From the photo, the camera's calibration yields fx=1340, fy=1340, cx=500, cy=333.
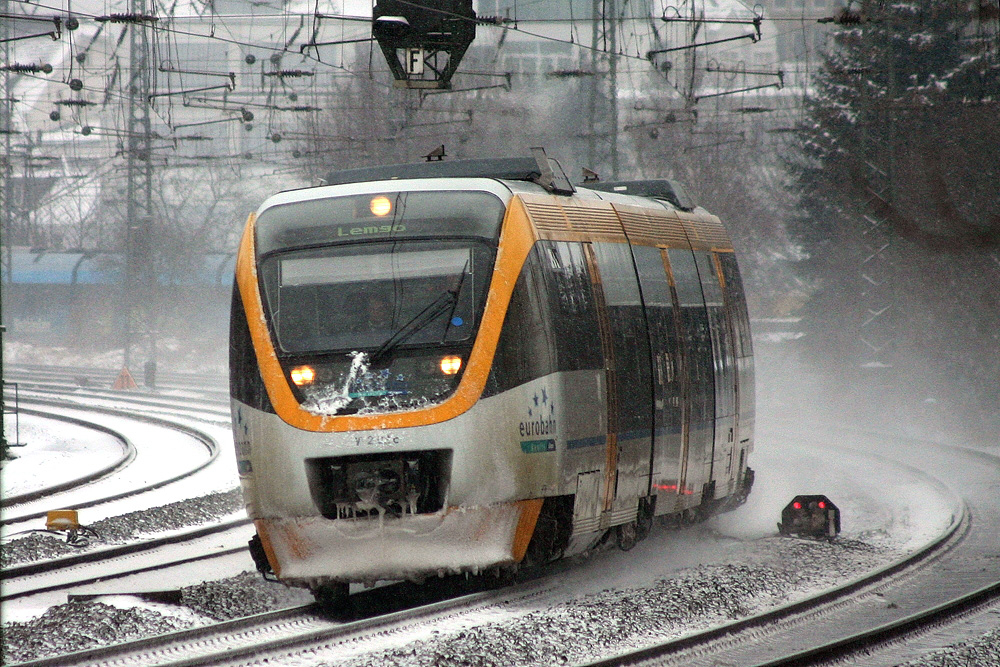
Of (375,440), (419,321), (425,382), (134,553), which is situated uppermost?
(419,321)

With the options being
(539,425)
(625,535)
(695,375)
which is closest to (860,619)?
(625,535)

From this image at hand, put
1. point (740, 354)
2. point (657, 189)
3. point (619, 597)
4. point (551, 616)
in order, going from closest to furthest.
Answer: point (551, 616) < point (619, 597) < point (657, 189) < point (740, 354)

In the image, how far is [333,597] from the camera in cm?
1023

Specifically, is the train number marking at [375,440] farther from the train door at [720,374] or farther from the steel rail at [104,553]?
the train door at [720,374]

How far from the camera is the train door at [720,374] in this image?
13594 mm

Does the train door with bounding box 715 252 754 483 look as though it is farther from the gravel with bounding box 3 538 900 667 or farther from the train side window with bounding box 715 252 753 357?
the gravel with bounding box 3 538 900 667

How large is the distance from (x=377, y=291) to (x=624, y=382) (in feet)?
7.90

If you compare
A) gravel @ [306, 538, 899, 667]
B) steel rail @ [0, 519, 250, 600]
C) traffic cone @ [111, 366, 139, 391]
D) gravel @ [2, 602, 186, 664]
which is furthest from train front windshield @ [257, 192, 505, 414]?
traffic cone @ [111, 366, 139, 391]

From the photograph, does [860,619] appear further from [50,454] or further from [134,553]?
[50,454]

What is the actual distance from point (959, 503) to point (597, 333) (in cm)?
879

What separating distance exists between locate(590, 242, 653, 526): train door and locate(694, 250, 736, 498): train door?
2.08 metres

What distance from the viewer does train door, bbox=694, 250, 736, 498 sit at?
13.6 metres

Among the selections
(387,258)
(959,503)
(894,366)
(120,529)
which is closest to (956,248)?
(894,366)

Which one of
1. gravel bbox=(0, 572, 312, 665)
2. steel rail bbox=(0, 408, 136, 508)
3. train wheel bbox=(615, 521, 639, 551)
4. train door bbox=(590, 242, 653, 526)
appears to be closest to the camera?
gravel bbox=(0, 572, 312, 665)
